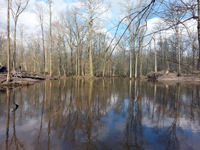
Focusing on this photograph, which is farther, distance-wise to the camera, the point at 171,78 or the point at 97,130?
the point at 171,78

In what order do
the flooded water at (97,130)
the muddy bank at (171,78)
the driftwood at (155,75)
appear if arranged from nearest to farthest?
the flooded water at (97,130), the muddy bank at (171,78), the driftwood at (155,75)

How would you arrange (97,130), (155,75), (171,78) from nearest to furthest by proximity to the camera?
(97,130) → (171,78) → (155,75)

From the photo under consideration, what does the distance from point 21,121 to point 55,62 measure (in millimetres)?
38017

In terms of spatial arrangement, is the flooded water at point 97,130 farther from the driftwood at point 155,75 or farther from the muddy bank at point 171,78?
the driftwood at point 155,75

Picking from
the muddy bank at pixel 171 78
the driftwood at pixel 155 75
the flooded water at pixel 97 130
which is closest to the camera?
the flooded water at pixel 97 130

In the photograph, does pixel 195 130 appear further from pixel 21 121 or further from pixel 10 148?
pixel 21 121

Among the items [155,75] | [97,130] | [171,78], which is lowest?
[97,130]

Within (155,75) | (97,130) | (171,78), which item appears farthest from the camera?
(155,75)

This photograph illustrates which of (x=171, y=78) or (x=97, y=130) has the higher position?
(x=171, y=78)

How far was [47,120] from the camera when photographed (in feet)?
13.6

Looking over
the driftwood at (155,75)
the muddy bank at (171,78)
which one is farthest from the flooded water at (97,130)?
the driftwood at (155,75)

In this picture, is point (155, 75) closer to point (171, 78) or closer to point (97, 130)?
point (171, 78)

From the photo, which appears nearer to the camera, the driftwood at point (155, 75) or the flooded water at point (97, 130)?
the flooded water at point (97, 130)

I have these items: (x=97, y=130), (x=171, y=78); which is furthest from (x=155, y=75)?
(x=97, y=130)
